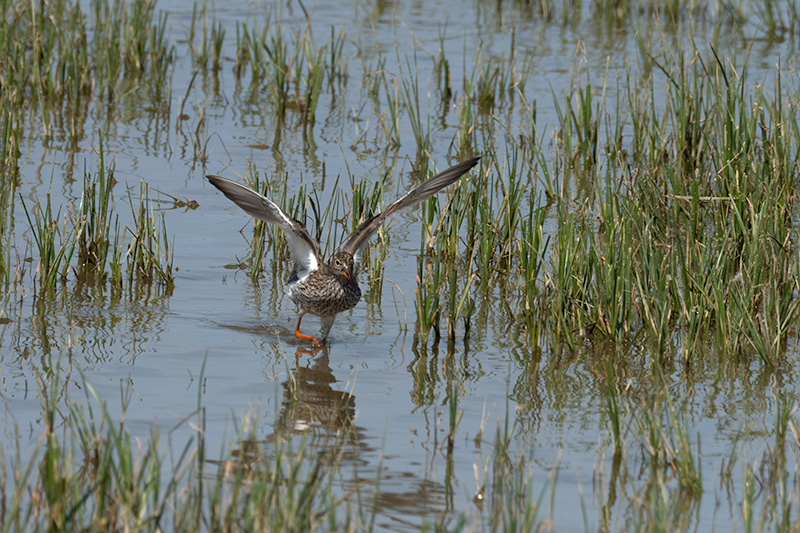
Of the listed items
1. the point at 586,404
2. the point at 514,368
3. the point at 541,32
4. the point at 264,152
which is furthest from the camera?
the point at 541,32

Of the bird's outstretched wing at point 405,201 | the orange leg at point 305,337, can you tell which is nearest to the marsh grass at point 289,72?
the bird's outstretched wing at point 405,201

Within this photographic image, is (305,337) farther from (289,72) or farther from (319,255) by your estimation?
(289,72)

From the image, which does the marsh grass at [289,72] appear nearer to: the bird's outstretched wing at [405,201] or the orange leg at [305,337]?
the bird's outstretched wing at [405,201]

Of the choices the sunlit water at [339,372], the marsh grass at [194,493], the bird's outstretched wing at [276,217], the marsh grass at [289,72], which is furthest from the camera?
the marsh grass at [289,72]

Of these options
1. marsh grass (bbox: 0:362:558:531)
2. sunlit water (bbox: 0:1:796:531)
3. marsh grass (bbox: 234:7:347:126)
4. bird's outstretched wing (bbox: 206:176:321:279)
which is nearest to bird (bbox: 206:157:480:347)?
bird's outstretched wing (bbox: 206:176:321:279)

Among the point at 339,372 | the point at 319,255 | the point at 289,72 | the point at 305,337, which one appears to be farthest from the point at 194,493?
the point at 289,72

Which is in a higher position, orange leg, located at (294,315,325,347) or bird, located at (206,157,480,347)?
bird, located at (206,157,480,347)

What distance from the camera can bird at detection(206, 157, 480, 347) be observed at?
622cm

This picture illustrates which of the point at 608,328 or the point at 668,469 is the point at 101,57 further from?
the point at 668,469

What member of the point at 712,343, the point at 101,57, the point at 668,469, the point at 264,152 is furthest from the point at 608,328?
the point at 101,57

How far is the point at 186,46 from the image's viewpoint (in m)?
13.5

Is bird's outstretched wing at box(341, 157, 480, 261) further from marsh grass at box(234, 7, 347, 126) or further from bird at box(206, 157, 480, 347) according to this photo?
marsh grass at box(234, 7, 347, 126)

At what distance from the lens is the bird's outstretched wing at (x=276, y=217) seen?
6.13 m

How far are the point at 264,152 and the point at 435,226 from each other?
2.49 m
